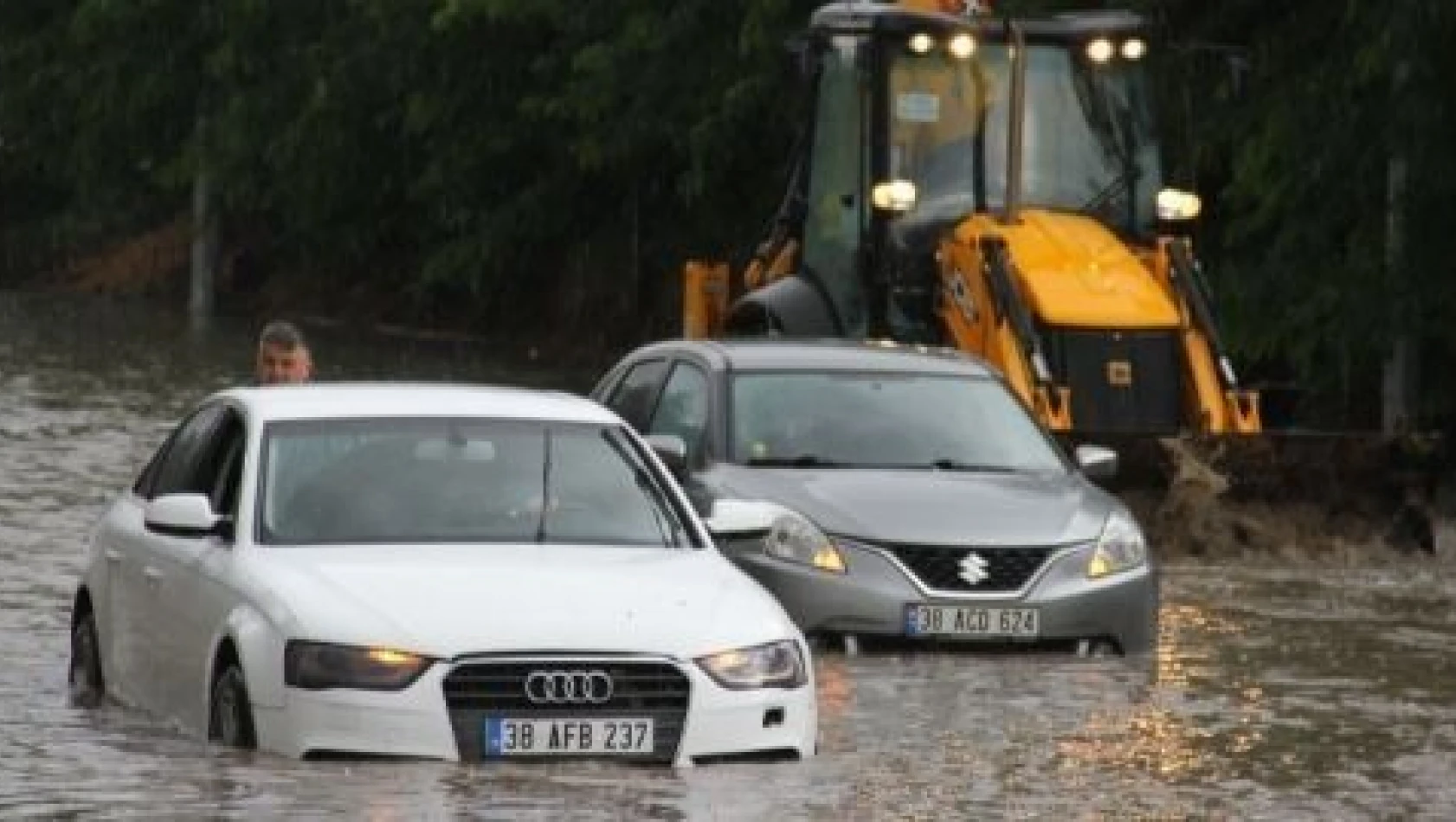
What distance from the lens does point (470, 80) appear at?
5647 centimetres

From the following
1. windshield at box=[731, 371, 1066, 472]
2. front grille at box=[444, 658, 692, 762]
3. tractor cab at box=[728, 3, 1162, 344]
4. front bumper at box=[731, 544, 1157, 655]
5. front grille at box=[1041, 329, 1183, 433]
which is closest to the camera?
front grille at box=[444, 658, 692, 762]

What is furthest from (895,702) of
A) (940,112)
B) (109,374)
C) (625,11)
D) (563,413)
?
(625,11)

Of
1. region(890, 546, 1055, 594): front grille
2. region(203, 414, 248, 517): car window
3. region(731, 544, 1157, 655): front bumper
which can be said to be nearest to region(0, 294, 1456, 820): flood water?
region(731, 544, 1157, 655): front bumper

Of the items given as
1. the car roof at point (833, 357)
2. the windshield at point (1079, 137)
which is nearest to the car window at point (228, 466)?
the car roof at point (833, 357)

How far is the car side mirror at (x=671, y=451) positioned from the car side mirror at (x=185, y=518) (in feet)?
12.2

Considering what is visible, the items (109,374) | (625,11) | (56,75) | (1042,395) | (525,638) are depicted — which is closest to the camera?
(525,638)

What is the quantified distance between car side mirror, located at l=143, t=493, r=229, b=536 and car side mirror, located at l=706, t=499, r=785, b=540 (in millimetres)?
1768

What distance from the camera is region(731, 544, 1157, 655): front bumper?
17.0 meters

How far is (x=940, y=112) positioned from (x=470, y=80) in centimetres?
3048

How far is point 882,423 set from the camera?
1880 centimetres

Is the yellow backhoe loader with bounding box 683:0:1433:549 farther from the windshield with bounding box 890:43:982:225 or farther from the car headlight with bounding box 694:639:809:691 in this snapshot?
the car headlight with bounding box 694:639:809:691

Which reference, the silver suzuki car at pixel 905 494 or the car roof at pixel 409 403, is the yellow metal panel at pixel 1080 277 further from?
the car roof at pixel 409 403

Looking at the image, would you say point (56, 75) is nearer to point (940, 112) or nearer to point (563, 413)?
point (940, 112)

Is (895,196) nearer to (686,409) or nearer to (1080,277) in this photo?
(1080,277)
